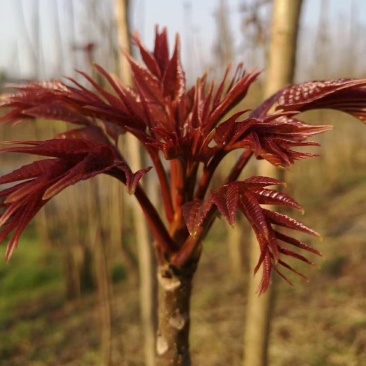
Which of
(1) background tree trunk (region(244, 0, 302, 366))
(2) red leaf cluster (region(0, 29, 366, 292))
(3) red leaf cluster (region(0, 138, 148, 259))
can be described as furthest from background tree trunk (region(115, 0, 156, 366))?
(3) red leaf cluster (region(0, 138, 148, 259))

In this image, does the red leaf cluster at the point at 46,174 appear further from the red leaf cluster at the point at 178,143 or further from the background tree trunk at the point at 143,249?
the background tree trunk at the point at 143,249

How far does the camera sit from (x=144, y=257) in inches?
64.3

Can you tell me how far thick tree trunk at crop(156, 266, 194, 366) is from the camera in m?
0.79

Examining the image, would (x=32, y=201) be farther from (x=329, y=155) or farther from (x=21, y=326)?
(x=329, y=155)

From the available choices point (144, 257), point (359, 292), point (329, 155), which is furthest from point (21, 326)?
point (329, 155)

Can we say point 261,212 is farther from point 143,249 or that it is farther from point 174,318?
point 143,249

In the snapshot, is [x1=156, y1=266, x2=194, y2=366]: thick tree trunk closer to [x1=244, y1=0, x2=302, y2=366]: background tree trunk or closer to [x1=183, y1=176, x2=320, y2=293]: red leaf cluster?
[x1=183, y1=176, x2=320, y2=293]: red leaf cluster

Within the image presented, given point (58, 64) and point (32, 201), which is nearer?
point (32, 201)

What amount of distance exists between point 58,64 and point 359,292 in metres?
2.73

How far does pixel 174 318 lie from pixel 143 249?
832 millimetres

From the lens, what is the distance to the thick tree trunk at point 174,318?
2.59 ft

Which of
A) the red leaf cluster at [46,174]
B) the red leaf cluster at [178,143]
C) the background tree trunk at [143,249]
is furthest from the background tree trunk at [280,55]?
the red leaf cluster at [46,174]

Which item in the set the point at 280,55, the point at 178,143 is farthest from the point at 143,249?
the point at 178,143

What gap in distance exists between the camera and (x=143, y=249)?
162cm
